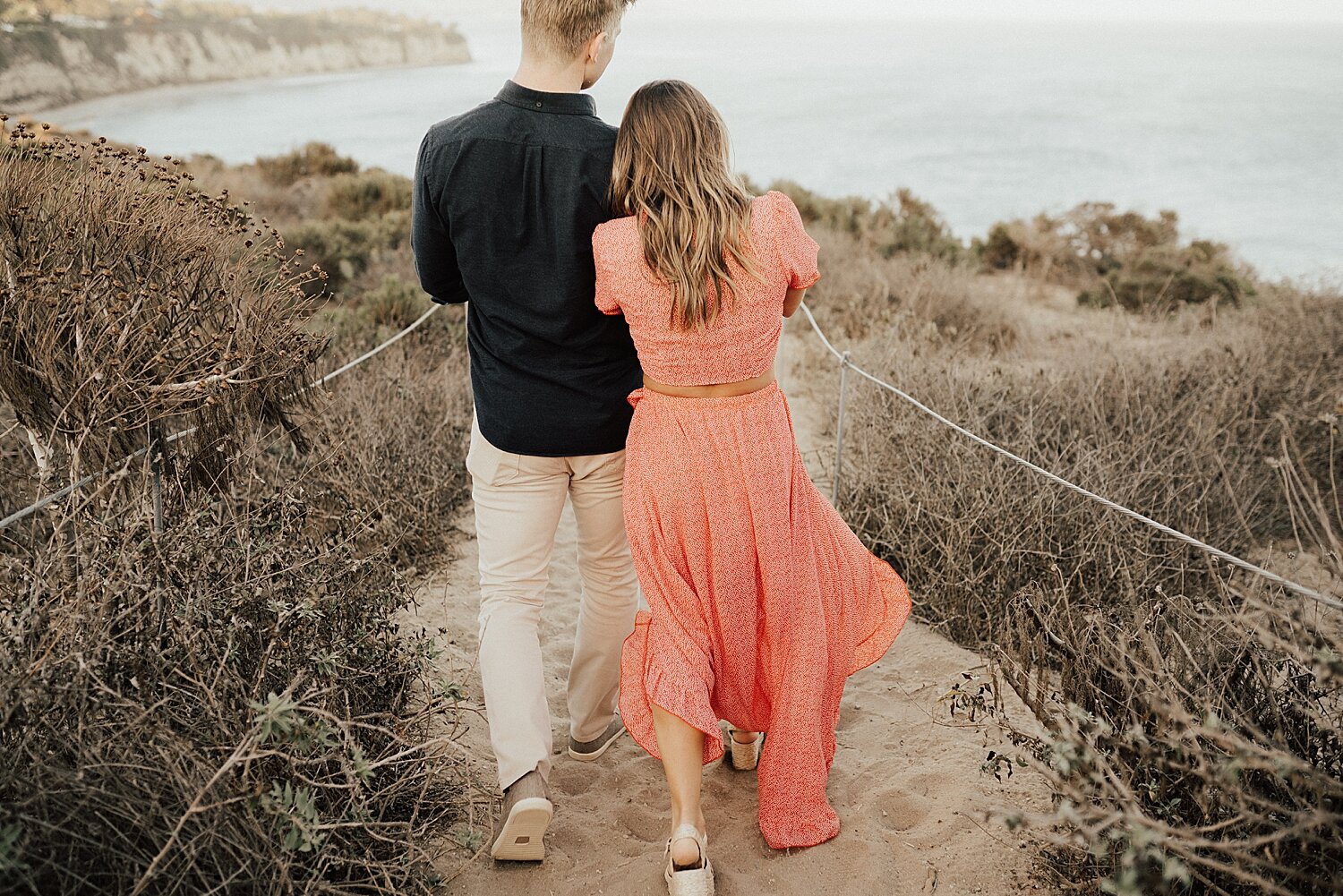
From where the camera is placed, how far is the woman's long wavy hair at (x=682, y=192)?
6.58 ft

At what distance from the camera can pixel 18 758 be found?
5.59 ft

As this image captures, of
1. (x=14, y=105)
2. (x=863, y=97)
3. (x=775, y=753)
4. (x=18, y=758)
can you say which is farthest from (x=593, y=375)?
(x=863, y=97)

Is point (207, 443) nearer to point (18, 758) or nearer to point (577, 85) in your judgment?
point (18, 758)

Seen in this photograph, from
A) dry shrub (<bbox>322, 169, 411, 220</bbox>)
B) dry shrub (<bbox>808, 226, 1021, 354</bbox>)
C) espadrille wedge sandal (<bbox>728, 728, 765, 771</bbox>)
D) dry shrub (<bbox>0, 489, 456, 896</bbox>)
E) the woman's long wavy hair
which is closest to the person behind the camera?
dry shrub (<bbox>0, 489, 456, 896</bbox>)

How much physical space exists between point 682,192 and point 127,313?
1333 mm

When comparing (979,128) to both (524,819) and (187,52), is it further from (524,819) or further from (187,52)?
(524,819)

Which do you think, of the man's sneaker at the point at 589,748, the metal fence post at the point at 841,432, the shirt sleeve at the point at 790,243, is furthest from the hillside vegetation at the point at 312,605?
the shirt sleeve at the point at 790,243

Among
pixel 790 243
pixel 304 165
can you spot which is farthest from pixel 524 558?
pixel 304 165

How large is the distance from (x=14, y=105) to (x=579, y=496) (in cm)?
3050

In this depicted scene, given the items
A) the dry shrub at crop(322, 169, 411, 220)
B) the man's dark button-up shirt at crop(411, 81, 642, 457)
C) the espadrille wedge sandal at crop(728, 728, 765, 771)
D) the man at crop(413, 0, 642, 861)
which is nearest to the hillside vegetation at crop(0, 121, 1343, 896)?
the man at crop(413, 0, 642, 861)

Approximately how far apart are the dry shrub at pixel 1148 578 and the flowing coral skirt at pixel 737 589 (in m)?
0.56

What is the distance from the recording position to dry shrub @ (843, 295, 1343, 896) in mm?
1791

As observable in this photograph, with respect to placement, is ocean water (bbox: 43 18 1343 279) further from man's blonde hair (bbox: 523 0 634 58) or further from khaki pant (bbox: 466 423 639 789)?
khaki pant (bbox: 466 423 639 789)

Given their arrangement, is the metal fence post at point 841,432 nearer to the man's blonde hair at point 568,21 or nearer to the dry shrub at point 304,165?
the man's blonde hair at point 568,21
